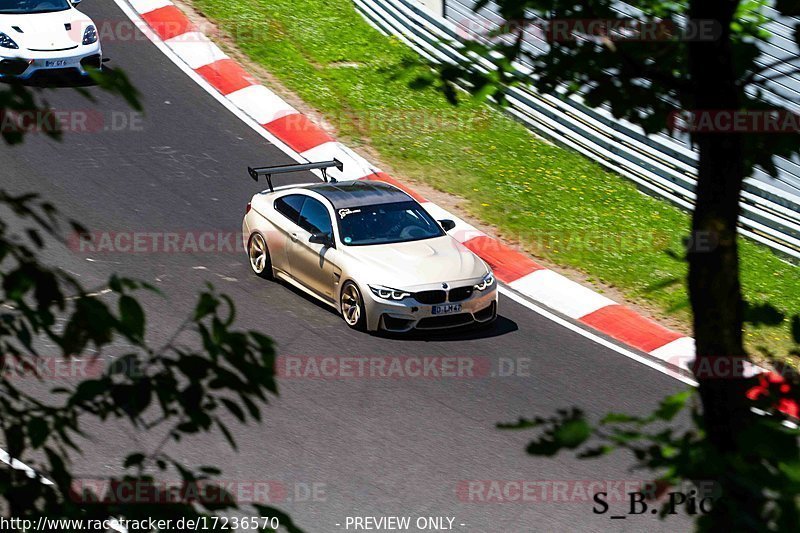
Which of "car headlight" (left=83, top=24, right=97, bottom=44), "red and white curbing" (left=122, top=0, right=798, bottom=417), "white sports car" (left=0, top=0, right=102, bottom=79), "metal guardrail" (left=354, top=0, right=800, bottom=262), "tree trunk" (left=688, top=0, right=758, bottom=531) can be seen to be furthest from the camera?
"car headlight" (left=83, top=24, right=97, bottom=44)

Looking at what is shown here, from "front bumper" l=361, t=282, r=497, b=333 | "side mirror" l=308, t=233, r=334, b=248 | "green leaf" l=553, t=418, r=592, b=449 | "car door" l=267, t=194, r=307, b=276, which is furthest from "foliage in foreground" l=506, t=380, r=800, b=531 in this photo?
"car door" l=267, t=194, r=307, b=276

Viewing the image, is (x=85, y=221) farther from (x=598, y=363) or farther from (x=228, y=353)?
(x=228, y=353)

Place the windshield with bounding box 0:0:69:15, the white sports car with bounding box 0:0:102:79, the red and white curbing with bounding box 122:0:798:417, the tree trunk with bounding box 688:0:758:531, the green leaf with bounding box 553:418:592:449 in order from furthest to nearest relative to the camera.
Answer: the windshield with bounding box 0:0:69:15 < the white sports car with bounding box 0:0:102:79 < the red and white curbing with bounding box 122:0:798:417 < the tree trunk with bounding box 688:0:758:531 < the green leaf with bounding box 553:418:592:449

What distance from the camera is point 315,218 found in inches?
503

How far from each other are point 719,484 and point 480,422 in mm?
7223

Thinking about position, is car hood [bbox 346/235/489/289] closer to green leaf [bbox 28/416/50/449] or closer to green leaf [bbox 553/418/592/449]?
green leaf [bbox 28/416/50/449]

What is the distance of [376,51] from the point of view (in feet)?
63.0

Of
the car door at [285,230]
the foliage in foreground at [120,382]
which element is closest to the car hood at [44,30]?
the car door at [285,230]

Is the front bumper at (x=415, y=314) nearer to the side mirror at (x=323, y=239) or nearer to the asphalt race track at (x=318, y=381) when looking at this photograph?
the asphalt race track at (x=318, y=381)

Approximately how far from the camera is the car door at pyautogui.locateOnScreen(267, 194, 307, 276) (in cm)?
1281

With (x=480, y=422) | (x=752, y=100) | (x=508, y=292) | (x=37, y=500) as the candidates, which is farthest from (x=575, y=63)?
(x=508, y=292)

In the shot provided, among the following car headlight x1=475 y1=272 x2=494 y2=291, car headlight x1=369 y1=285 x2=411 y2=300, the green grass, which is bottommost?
the green grass

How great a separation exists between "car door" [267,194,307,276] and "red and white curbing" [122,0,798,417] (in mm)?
2401

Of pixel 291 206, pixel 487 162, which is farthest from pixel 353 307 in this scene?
pixel 487 162
